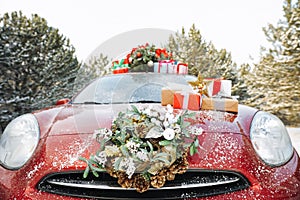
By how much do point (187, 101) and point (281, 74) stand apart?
15.3 metres

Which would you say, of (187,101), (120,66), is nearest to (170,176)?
(187,101)

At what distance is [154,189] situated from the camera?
129 centimetres

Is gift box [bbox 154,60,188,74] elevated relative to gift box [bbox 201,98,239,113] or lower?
elevated

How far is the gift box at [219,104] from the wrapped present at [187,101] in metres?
0.05

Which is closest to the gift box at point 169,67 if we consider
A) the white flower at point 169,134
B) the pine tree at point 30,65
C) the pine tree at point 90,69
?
the pine tree at point 90,69

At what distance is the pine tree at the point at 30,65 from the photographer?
14352 millimetres

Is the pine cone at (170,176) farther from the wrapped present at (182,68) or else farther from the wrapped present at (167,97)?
the wrapped present at (182,68)

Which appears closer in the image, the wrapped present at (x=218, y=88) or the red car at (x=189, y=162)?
the red car at (x=189, y=162)

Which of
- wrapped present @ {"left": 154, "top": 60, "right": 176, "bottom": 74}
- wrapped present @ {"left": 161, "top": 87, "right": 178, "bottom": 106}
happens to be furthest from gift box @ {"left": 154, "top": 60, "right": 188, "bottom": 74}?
wrapped present @ {"left": 161, "top": 87, "right": 178, "bottom": 106}

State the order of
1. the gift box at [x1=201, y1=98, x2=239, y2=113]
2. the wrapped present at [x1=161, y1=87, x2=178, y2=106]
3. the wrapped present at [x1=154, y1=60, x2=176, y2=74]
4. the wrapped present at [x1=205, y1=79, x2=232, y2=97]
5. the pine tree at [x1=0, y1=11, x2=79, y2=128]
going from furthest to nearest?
the pine tree at [x1=0, y1=11, x2=79, y2=128], the wrapped present at [x1=154, y1=60, x2=176, y2=74], the wrapped present at [x1=205, y1=79, x2=232, y2=97], the wrapped present at [x1=161, y1=87, x2=178, y2=106], the gift box at [x1=201, y1=98, x2=239, y2=113]

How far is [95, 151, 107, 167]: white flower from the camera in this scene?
50.4 inches

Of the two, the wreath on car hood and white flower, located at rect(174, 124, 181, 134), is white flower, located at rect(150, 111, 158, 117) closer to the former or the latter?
the wreath on car hood

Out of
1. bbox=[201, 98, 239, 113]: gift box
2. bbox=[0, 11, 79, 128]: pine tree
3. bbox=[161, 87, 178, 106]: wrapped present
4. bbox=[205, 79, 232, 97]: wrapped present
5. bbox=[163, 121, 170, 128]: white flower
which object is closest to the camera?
bbox=[163, 121, 170, 128]: white flower

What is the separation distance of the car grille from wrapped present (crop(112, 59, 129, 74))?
2141 millimetres
